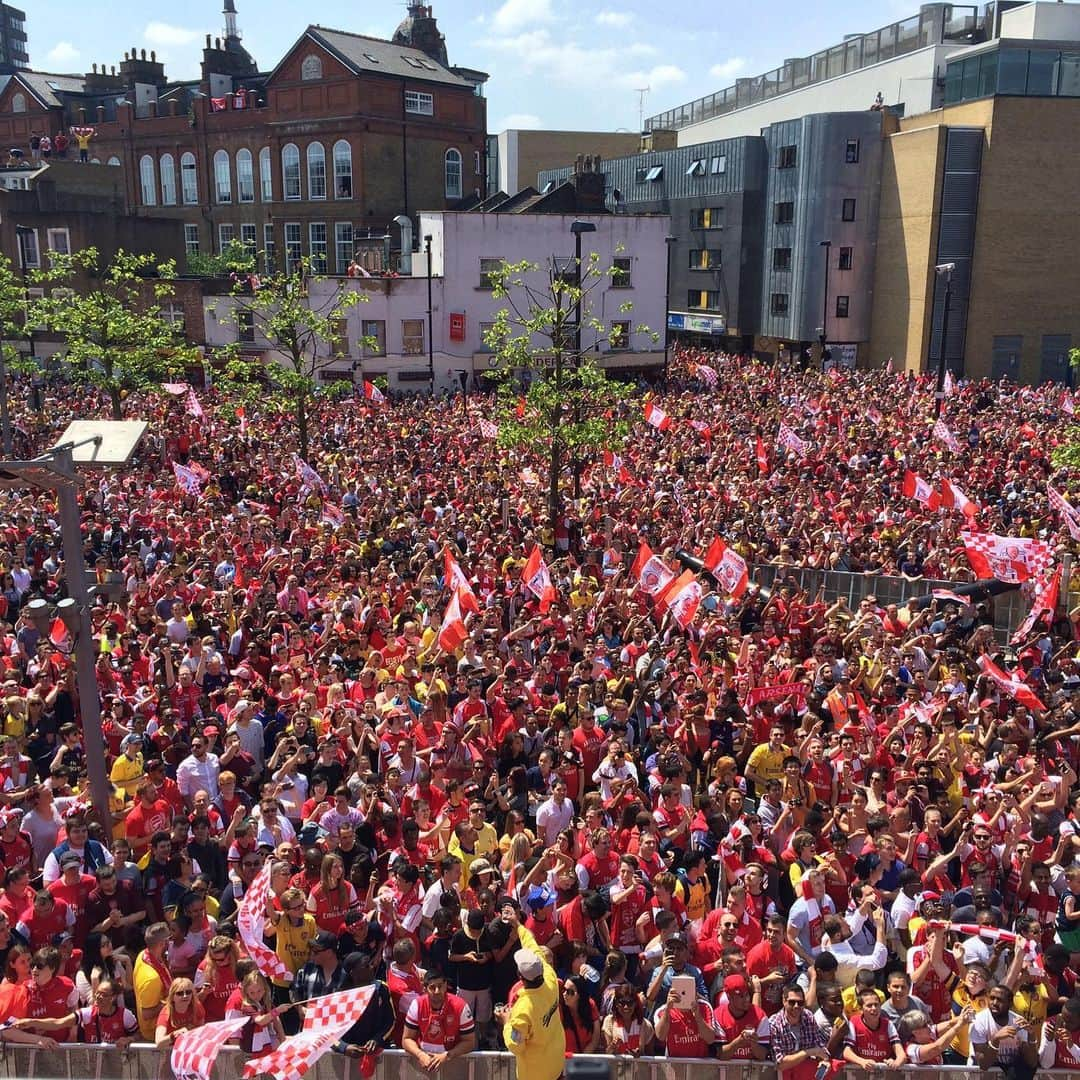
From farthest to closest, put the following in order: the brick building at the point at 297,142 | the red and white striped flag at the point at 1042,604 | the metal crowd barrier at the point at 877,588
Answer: the brick building at the point at 297,142
the metal crowd barrier at the point at 877,588
the red and white striped flag at the point at 1042,604

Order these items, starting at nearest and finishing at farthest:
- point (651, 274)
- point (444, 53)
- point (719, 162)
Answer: point (651, 274) → point (719, 162) → point (444, 53)

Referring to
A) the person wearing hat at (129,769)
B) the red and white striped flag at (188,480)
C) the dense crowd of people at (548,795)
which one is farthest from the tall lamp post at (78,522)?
the red and white striped flag at (188,480)

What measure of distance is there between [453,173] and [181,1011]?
59.2 meters

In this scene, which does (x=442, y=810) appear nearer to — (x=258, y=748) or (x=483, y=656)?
(x=258, y=748)

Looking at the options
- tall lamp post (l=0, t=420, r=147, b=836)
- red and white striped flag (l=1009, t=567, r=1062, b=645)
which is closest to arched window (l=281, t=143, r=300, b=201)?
red and white striped flag (l=1009, t=567, r=1062, b=645)

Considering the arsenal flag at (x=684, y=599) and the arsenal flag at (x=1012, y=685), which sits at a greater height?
the arsenal flag at (x=684, y=599)

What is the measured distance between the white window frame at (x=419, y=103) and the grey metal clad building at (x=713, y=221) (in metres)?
7.87

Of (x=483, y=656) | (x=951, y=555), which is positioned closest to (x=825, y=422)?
(x=951, y=555)

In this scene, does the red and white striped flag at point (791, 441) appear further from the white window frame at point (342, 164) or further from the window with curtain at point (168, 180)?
the window with curtain at point (168, 180)

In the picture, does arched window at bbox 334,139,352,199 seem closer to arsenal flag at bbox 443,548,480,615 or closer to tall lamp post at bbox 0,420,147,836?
arsenal flag at bbox 443,548,480,615

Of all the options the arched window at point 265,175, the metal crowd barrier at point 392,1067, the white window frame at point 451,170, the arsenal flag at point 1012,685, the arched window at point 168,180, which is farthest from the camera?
the arched window at point 168,180

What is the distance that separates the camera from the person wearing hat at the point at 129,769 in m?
9.49

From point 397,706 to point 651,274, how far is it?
42.0m

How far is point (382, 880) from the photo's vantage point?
825 cm
